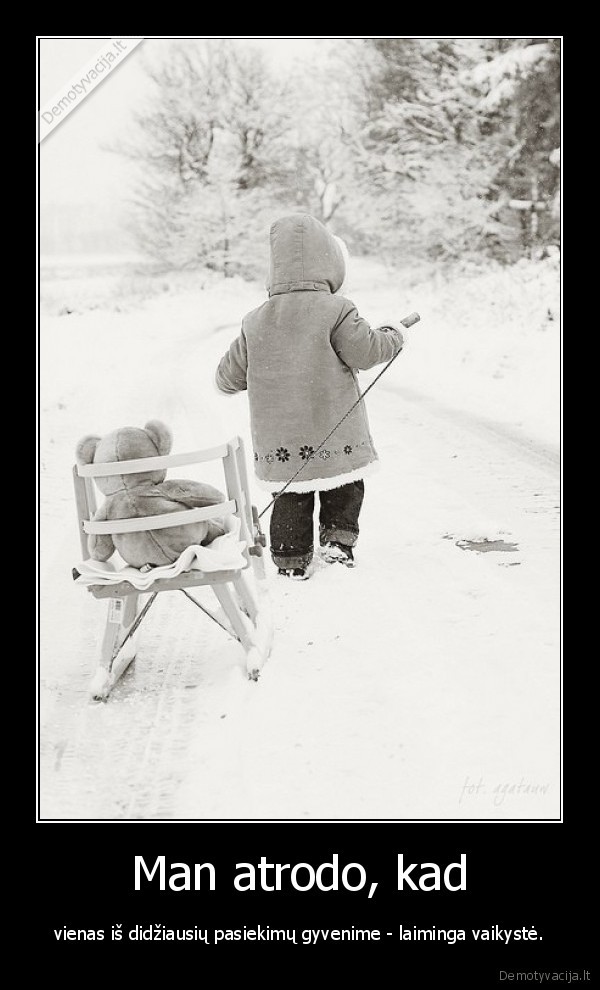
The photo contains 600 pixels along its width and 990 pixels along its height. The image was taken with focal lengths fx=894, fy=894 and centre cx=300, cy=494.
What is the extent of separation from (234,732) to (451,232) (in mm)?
15626

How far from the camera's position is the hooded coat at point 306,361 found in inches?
155

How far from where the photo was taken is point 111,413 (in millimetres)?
7270

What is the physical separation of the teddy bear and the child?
105cm

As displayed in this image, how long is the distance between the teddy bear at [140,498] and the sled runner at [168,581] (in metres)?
0.05

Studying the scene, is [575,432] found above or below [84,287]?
below

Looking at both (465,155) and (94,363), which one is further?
(465,155)

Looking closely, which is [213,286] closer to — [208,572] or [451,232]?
[451,232]

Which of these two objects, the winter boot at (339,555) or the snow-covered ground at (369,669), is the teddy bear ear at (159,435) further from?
the winter boot at (339,555)

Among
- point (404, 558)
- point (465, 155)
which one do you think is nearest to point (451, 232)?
point (465, 155)

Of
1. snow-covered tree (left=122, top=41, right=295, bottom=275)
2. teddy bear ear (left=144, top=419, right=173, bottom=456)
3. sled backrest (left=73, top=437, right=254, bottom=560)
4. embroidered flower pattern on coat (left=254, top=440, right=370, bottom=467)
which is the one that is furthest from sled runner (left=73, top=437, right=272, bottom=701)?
snow-covered tree (left=122, top=41, right=295, bottom=275)

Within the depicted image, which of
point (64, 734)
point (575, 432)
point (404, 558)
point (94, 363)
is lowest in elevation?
point (64, 734)

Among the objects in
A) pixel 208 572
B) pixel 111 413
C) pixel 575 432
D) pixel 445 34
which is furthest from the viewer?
pixel 111 413

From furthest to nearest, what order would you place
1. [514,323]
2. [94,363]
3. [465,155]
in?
1. [465,155]
2. [514,323]
3. [94,363]

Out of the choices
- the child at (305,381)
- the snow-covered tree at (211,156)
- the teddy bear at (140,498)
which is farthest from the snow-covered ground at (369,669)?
the snow-covered tree at (211,156)
